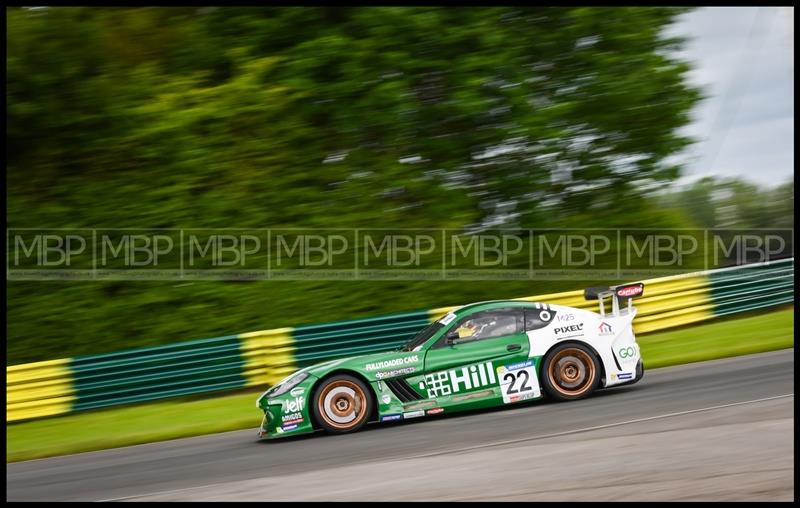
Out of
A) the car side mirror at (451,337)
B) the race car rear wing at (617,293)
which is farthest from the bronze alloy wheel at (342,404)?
the race car rear wing at (617,293)

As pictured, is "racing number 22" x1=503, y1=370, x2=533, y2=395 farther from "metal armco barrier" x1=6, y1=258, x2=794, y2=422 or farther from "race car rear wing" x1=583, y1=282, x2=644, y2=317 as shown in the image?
"metal armco barrier" x1=6, y1=258, x2=794, y2=422

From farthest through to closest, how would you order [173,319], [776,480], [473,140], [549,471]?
1. [473,140]
2. [173,319]
3. [549,471]
4. [776,480]

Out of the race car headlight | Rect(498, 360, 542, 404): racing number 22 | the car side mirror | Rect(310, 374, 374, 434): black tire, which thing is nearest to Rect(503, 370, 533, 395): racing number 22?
Rect(498, 360, 542, 404): racing number 22

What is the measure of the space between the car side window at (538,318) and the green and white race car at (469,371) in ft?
0.04

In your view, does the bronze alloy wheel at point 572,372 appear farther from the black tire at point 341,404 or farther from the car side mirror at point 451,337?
the black tire at point 341,404

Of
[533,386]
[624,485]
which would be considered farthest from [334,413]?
[624,485]

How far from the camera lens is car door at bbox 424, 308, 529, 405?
918 centimetres

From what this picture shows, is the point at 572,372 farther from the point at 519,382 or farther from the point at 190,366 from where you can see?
the point at 190,366

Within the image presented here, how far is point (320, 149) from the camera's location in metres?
16.2

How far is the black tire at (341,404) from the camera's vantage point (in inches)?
355

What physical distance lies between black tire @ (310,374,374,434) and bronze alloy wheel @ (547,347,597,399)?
80.9 inches

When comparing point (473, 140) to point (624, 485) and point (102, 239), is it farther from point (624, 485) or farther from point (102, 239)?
point (624, 485)

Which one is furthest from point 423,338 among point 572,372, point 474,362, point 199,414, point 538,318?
point 199,414

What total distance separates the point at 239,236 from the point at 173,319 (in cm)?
188
